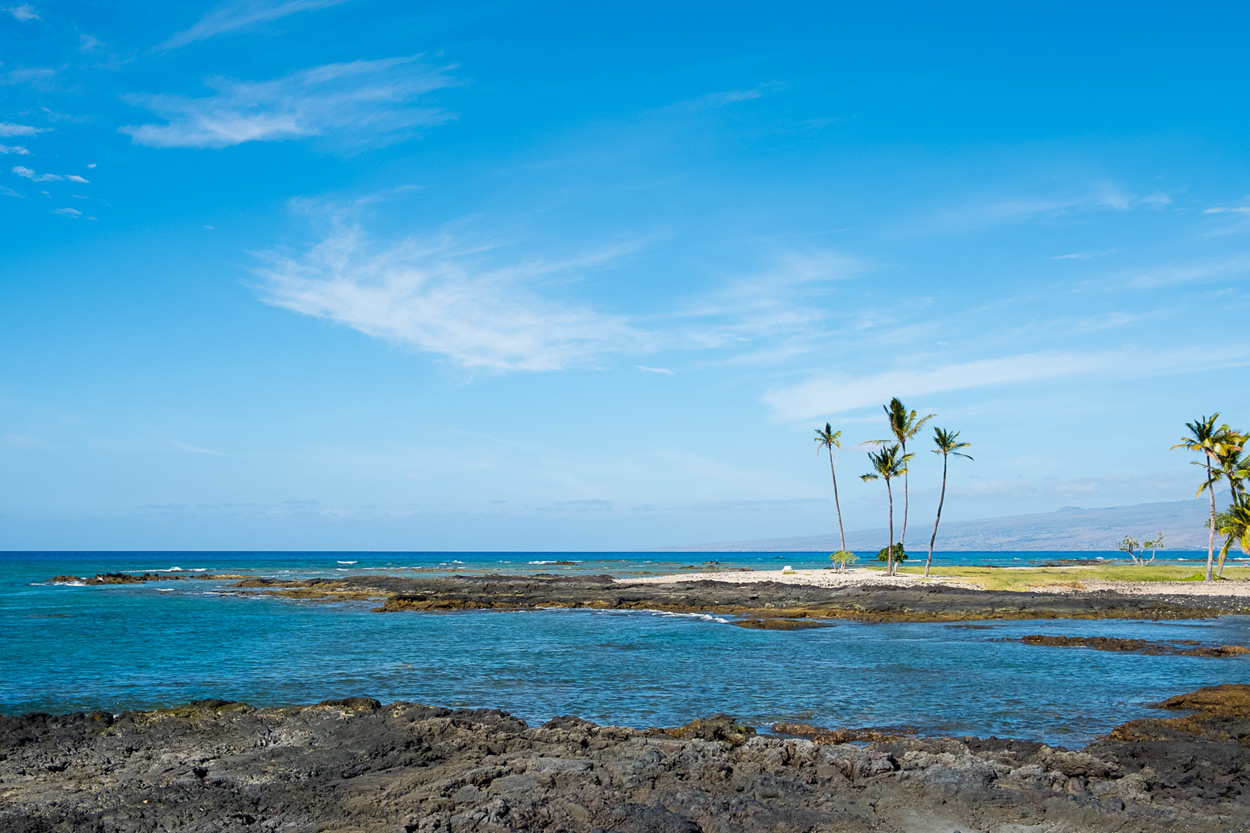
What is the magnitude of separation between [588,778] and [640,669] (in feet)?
44.0

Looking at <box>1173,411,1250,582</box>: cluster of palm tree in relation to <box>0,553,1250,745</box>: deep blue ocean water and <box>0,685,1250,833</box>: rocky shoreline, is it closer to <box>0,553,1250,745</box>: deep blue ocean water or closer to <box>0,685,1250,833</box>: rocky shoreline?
<box>0,553,1250,745</box>: deep blue ocean water

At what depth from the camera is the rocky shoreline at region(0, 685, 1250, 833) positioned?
10625mm

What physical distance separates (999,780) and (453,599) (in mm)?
44670

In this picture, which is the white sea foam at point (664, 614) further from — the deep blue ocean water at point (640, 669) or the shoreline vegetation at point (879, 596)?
the deep blue ocean water at point (640, 669)

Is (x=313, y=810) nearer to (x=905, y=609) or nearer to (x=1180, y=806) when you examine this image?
(x=1180, y=806)

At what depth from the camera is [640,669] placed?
25156 millimetres

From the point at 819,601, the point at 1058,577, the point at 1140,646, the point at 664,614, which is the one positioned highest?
the point at 1140,646

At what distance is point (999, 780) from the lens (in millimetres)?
11977

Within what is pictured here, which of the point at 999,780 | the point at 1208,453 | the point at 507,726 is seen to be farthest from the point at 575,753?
the point at 1208,453

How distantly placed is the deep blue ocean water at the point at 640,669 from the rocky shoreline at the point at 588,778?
2822 mm

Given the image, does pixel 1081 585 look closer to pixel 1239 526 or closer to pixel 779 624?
pixel 1239 526

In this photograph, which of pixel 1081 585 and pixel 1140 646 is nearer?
pixel 1140 646

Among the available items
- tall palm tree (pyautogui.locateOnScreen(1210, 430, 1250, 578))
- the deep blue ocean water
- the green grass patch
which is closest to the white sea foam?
the deep blue ocean water

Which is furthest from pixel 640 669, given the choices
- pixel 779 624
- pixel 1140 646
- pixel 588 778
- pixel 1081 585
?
pixel 1081 585
